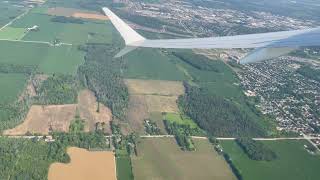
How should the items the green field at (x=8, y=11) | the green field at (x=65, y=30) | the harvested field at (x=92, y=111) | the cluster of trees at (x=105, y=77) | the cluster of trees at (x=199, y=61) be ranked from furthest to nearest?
the green field at (x=8, y=11) < the green field at (x=65, y=30) < the cluster of trees at (x=199, y=61) < the cluster of trees at (x=105, y=77) < the harvested field at (x=92, y=111)

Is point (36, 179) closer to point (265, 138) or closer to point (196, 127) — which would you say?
point (196, 127)

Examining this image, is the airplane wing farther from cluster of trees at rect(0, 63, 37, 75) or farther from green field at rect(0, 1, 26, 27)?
green field at rect(0, 1, 26, 27)

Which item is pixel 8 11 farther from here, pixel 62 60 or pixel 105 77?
pixel 105 77

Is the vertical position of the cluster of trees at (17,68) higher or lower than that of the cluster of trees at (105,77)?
higher

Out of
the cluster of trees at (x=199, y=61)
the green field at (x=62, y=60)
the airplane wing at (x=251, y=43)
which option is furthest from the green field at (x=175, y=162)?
the cluster of trees at (x=199, y=61)

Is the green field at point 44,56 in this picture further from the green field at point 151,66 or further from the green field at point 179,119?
the green field at point 179,119

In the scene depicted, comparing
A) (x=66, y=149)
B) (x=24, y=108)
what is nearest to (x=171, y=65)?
(x=24, y=108)
